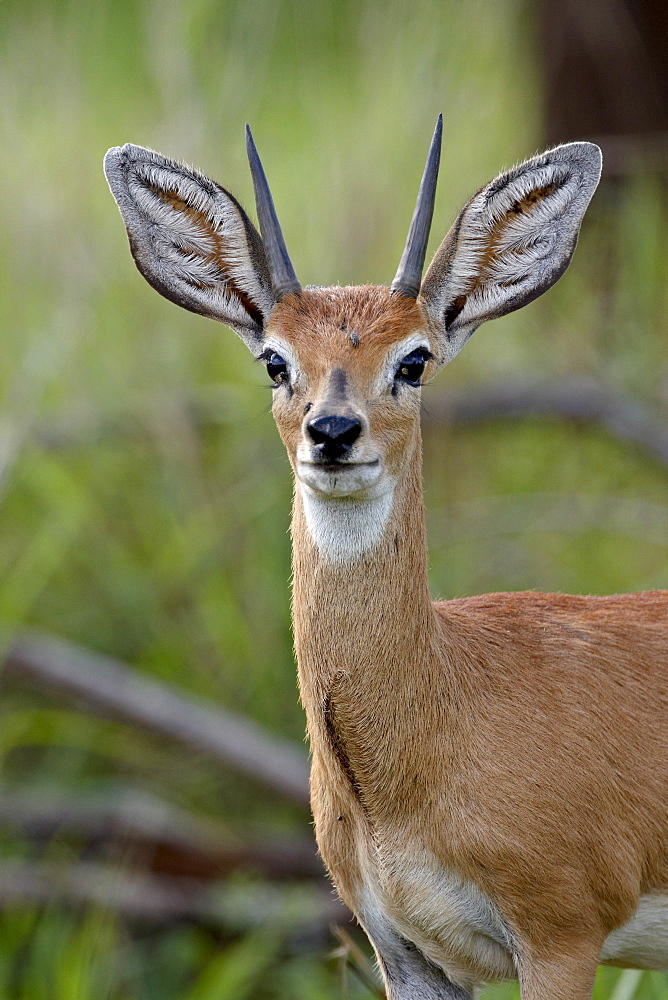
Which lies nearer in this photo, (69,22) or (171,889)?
(171,889)

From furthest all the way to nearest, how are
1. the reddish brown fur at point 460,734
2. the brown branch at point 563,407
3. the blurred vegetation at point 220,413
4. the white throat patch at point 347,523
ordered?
1. the blurred vegetation at point 220,413
2. the brown branch at point 563,407
3. the white throat patch at point 347,523
4. the reddish brown fur at point 460,734

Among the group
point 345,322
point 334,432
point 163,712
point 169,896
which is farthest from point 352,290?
point 169,896

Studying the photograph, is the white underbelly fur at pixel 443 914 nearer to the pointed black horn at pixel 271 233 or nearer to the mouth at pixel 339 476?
the mouth at pixel 339 476

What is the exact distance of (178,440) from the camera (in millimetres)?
7527

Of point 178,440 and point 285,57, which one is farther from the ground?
point 285,57

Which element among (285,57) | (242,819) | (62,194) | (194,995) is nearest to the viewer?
(194,995)

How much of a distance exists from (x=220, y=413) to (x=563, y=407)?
79.6 inches

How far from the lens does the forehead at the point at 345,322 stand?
10.9 ft

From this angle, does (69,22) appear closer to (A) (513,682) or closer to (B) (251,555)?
(B) (251,555)

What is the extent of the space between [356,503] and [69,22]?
6.70 meters

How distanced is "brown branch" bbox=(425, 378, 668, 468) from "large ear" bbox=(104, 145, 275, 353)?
3094mm

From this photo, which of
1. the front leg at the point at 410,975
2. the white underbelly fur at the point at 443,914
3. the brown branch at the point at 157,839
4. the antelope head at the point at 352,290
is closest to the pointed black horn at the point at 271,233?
the antelope head at the point at 352,290

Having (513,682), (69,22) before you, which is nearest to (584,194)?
(513,682)

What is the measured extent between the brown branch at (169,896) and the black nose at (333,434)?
3.58 metres
